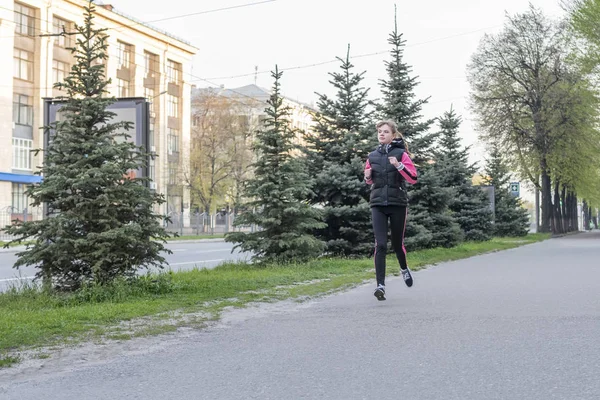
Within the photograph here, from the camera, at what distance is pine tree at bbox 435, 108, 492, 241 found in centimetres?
3009

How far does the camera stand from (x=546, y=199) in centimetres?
5088

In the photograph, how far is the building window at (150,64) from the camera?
220 ft

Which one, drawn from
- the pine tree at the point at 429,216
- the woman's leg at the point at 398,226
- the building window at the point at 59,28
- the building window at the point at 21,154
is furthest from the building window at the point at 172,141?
the woman's leg at the point at 398,226

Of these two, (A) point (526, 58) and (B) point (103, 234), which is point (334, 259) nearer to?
(B) point (103, 234)

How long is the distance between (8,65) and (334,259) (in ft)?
128

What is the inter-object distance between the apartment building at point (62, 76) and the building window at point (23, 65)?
0.06 m

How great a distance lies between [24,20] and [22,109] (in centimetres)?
550

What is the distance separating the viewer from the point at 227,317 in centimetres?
811

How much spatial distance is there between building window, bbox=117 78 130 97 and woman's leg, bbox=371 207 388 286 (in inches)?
2202

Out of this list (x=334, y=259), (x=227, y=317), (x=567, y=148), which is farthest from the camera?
(x=567, y=148)

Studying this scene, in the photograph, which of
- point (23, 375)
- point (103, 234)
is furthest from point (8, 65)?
point (23, 375)

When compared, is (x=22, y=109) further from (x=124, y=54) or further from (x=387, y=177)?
(x=387, y=177)

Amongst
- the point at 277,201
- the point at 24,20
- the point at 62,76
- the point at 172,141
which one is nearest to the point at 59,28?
the point at 24,20

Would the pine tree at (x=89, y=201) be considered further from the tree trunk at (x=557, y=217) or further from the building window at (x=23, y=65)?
the tree trunk at (x=557, y=217)
